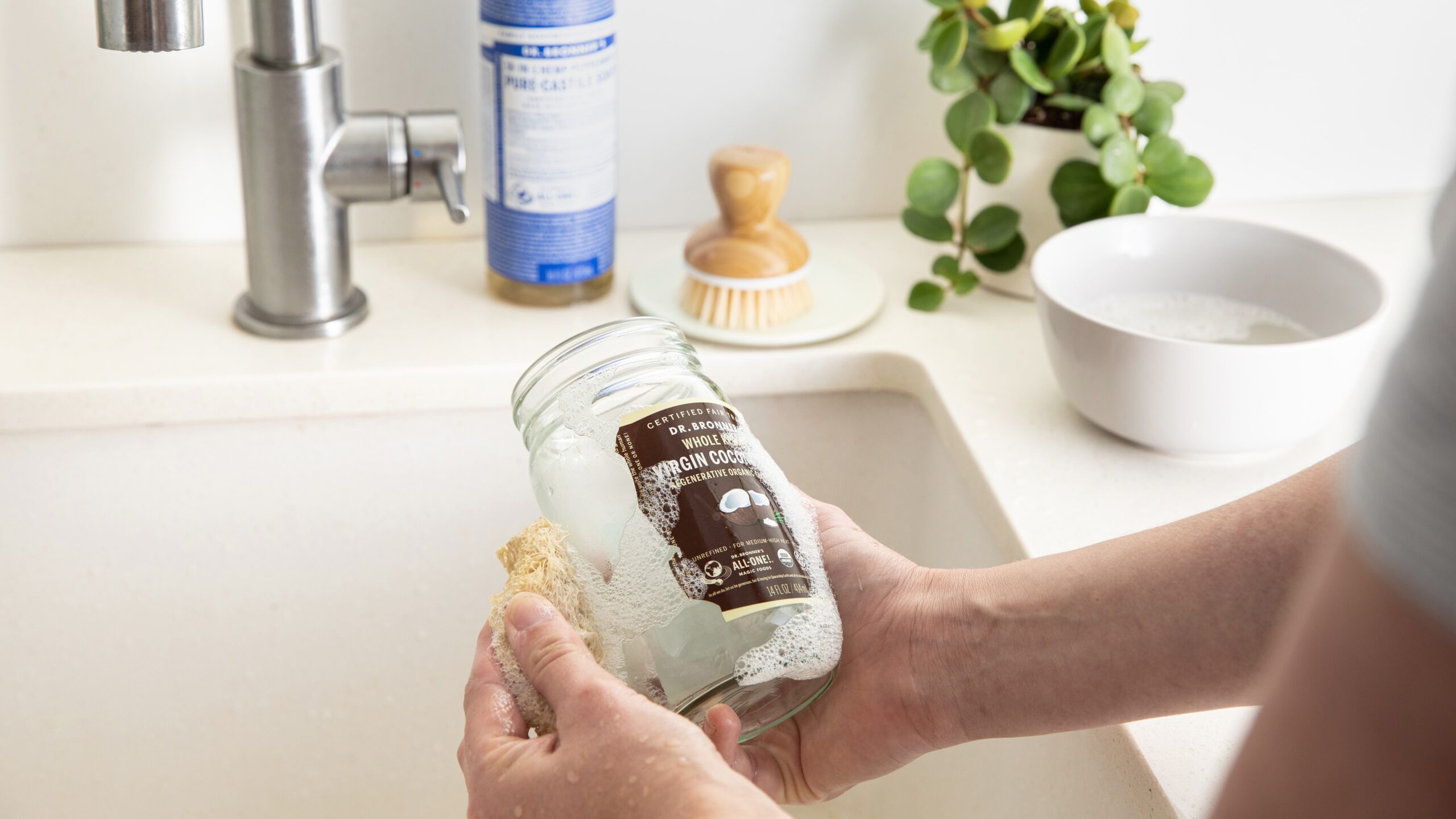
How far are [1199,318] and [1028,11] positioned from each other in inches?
9.1

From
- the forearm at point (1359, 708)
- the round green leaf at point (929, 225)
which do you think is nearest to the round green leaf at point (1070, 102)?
the round green leaf at point (929, 225)

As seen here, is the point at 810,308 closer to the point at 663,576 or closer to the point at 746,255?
the point at 746,255

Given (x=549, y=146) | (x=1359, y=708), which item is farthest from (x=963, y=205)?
(x=1359, y=708)

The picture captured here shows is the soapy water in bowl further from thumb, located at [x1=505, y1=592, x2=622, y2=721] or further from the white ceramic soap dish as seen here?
thumb, located at [x1=505, y1=592, x2=622, y2=721]

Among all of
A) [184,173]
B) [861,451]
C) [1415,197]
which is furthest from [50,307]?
[1415,197]

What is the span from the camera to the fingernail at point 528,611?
1.44ft

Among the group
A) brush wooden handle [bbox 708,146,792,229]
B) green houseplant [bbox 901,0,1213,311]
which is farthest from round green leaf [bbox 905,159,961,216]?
brush wooden handle [bbox 708,146,792,229]

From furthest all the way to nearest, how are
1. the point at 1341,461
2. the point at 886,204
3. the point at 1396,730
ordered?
the point at 886,204 → the point at 1341,461 → the point at 1396,730

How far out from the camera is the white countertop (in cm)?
67

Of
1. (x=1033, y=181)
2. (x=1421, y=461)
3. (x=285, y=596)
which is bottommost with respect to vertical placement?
(x=285, y=596)

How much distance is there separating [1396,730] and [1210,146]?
86cm

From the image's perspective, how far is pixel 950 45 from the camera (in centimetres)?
75

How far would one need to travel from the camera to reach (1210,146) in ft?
3.12

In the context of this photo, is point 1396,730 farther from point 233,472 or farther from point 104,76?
point 104,76
